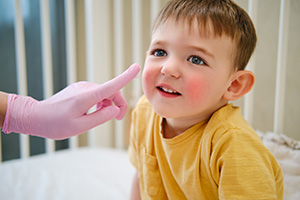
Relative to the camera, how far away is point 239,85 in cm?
61

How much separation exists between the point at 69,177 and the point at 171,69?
0.84m

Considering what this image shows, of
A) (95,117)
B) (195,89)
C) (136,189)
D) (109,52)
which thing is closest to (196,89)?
(195,89)

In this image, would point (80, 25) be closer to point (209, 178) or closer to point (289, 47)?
point (289, 47)

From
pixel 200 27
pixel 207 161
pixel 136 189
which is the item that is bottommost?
→ pixel 136 189

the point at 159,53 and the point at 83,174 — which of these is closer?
the point at 159,53

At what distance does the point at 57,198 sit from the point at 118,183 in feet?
0.85

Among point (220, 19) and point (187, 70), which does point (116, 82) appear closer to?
point (187, 70)

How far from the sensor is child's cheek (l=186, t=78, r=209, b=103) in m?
0.53

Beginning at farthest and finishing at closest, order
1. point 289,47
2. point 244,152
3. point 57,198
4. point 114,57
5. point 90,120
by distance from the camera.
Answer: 1. point 114,57
2. point 57,198
3. point 289,47
4. point 90,120
5. point 244,152

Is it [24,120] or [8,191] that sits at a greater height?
[24,120]

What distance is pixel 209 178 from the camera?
0.59 meters

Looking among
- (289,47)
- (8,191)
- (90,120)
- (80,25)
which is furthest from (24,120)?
(80,25)

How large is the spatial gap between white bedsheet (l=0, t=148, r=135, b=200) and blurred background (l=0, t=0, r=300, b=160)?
173 mm

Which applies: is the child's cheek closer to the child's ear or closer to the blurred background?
the child's ear
